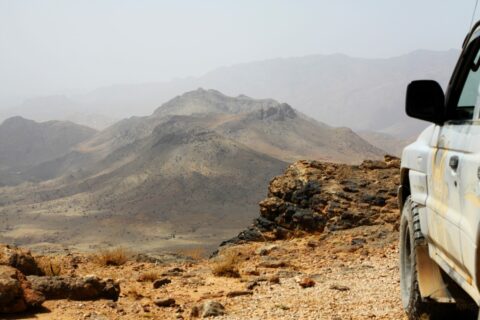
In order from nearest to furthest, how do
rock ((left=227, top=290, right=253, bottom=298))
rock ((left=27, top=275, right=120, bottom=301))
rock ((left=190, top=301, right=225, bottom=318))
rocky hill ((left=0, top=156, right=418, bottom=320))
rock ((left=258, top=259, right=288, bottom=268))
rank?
rock ((left=190, top=301, right=225, bottom=318)) → rocky hill ((left=0, top=156, right=418, bottom=320)) → rock ((left=27, top=275, right=120, bottom=301)) → rock ((left=227, top=290, right=253, bottom=298)) → rock ((left=258, top=259, right=288, bottom=268))

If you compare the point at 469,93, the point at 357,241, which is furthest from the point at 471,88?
the point at 357,241

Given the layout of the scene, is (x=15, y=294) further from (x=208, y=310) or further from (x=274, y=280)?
(x=274, y=280)

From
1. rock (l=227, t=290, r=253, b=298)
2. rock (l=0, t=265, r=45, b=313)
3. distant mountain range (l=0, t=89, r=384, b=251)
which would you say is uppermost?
rock (l=0, t=265, r=45, b=313)

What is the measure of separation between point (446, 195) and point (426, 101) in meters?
0.81

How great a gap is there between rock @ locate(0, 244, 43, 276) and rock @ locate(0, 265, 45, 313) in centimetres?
123

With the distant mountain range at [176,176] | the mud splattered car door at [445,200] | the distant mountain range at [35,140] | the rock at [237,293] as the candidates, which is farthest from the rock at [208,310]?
the distant mountain range at [35,140]

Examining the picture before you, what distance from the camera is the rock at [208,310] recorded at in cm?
625

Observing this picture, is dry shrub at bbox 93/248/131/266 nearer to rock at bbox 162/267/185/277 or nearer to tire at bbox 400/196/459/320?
rock at bbox 162/267/185/277

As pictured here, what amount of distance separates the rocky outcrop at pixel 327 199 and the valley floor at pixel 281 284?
69cm

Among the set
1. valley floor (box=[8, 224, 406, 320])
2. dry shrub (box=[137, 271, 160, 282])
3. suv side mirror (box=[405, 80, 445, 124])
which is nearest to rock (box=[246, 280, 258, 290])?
valley floor (box=[8, 224, 406, 320])

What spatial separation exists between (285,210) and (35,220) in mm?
62463

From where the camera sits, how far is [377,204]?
13.1 metres

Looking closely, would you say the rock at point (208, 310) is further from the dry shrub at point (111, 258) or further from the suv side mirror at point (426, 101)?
the dry shrub at point (111, 258)

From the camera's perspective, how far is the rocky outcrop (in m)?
12.9
